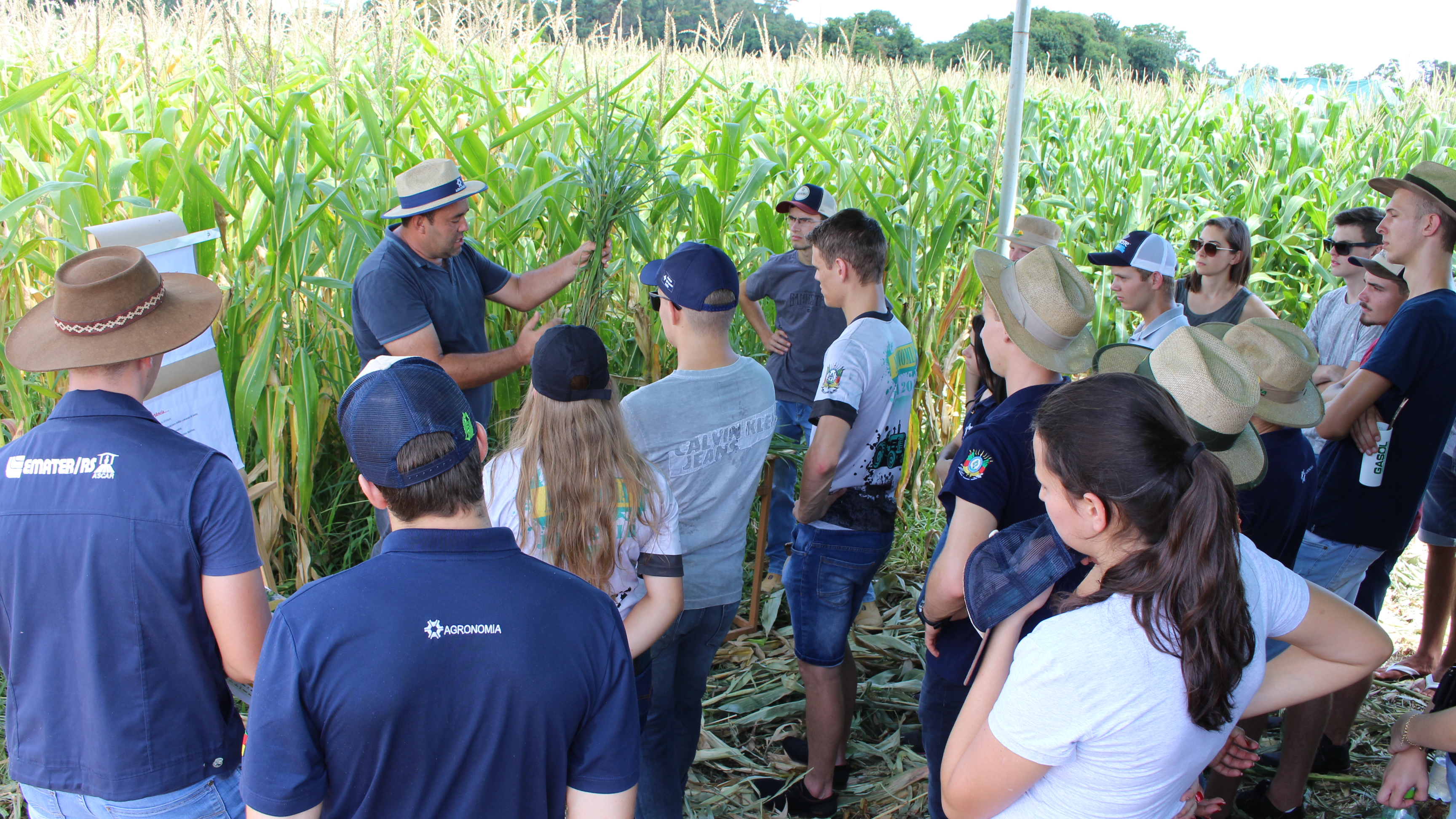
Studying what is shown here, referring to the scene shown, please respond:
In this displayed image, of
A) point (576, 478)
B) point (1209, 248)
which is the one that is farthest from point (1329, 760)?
point (576, 478)

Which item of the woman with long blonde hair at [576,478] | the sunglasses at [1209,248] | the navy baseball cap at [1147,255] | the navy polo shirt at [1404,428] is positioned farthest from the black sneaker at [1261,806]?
the sunglasses at [1209,248]

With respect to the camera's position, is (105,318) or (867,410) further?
(867,410)

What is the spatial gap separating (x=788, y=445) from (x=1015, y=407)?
5.96 ft

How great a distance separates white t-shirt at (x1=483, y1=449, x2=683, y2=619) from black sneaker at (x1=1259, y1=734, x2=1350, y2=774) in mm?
2382

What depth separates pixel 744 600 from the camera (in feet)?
13.1

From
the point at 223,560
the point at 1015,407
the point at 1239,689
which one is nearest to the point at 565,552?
the point at 223,560

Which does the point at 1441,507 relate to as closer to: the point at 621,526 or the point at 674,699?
the point at 674,699

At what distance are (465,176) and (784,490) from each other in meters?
1.97

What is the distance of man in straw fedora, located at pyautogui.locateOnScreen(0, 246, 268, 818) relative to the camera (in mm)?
1491

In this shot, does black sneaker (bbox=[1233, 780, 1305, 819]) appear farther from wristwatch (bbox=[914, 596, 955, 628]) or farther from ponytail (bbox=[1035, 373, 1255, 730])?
ponytail (bbox=[1035, 373, 1255, 730])

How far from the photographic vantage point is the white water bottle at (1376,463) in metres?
2.86

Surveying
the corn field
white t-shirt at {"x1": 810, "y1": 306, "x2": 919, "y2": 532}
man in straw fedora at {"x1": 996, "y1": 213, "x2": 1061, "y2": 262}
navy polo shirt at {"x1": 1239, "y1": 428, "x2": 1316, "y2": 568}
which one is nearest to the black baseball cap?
white t-shirt at {"x1": 810, "y1": 306, "x2": 919, "y2": 532}

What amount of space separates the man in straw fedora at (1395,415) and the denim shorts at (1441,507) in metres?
0.59

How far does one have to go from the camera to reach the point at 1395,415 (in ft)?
9.47
